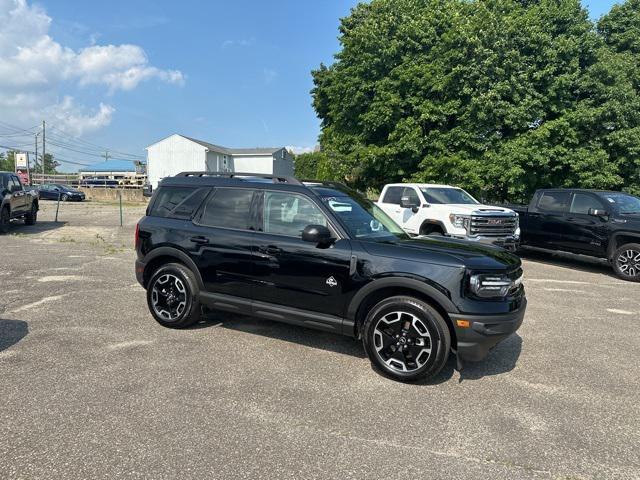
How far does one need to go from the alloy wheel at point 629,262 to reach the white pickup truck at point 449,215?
206 cm

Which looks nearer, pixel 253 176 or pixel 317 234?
pixel 317 234

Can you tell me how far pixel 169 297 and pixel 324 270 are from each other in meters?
2.17

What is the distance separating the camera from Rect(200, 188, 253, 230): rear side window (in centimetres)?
484

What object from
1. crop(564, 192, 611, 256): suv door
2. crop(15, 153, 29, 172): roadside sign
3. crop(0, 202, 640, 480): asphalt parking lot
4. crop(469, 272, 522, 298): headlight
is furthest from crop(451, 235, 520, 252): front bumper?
crop(15, 153, 29, 172): roadside sign

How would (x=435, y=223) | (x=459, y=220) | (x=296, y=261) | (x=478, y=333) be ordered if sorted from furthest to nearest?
1. (x=435, y=223)
2. (x=459, y=220)
3. (x=296, y=261)
4. (x=478, y=333)

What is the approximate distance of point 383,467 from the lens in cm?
271

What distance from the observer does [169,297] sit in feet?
17.1

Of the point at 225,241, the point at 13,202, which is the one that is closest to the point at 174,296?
the point at 225,241

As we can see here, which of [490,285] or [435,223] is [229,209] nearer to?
[490,285]

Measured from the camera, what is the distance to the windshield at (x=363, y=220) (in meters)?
4.41

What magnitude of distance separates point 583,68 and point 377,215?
1796 cm

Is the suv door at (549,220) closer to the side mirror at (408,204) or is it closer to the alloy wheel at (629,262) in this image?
the alloy wheel at (629,262)

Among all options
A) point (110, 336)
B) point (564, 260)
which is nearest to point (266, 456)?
point (110, 336)

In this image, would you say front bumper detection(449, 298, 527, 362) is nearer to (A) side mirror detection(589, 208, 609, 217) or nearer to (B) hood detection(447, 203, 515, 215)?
(B) hood detection(447, 203, 515, 215)
